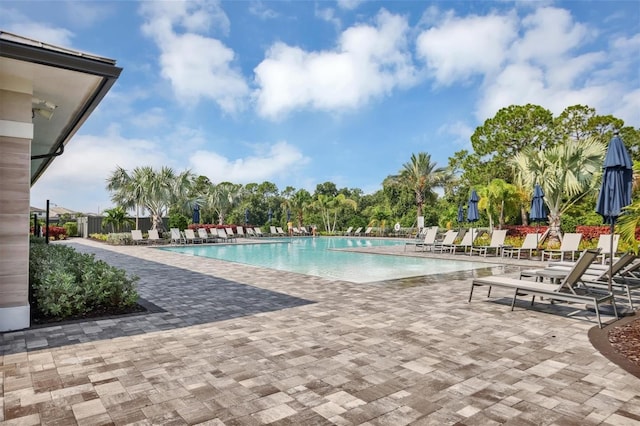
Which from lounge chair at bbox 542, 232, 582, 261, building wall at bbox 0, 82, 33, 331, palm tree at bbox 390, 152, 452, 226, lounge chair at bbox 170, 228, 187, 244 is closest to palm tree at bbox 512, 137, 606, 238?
lounge chair at bbox 542, 232, 582, 261

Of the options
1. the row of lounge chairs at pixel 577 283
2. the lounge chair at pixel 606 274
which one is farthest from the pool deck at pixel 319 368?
the lounge chair at pixel 606 274

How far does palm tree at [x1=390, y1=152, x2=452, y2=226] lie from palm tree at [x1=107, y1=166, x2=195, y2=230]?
58.4 feet

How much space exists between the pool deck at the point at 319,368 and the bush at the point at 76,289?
40cm

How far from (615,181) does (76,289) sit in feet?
28.5

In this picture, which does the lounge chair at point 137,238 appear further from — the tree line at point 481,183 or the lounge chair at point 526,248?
the lounge chair at point 526,248

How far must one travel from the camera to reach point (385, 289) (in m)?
7.87

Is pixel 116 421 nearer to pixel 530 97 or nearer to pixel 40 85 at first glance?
pixel 40 85

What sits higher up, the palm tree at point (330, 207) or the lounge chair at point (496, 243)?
the palm tree at point (330, 207)

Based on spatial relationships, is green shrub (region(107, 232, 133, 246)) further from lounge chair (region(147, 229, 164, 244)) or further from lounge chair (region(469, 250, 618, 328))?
lounge chair (region(469, 250, 618, 328))

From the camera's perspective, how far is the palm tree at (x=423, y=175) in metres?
32.7

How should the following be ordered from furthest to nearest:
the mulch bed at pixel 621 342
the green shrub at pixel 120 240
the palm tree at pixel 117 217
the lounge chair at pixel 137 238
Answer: the palm tree at pixel 117 217, the lounge chair at pixel 137 238, the green shrub at pixel 120 240, the mulch bed at pixel 621 342

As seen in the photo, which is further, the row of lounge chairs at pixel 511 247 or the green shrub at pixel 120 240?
the green shrub at pixel 120 240

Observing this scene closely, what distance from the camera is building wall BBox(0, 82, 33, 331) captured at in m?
4.80

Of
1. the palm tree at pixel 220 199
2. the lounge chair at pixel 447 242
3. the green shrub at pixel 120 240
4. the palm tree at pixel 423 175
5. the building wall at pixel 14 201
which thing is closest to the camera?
the building wall at pixel 14 201
